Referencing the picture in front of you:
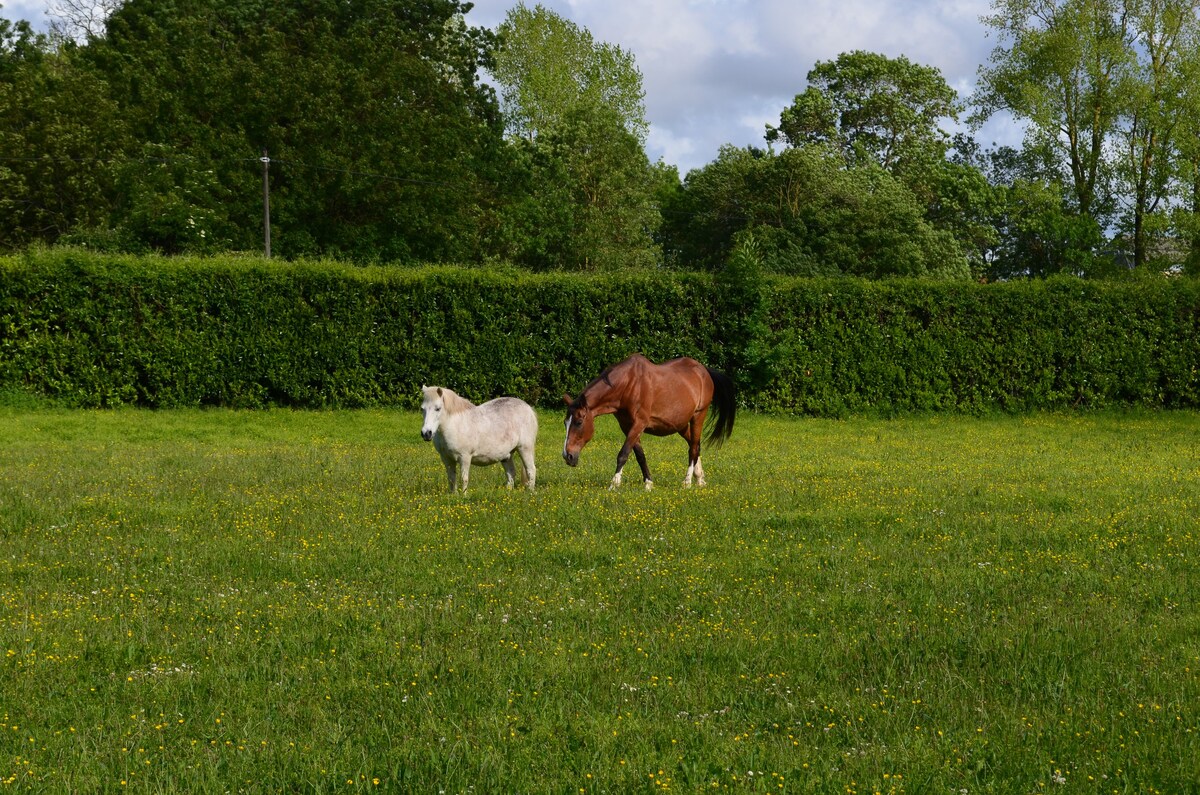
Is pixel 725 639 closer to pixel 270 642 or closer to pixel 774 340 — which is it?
pixel 270 642

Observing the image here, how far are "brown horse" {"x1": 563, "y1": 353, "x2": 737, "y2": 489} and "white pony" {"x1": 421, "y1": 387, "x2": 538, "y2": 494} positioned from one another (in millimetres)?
747

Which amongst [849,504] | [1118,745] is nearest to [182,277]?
[849,504]

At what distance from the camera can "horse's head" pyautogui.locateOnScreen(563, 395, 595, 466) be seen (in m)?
15.1

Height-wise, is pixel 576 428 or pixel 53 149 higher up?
pixel 53 149

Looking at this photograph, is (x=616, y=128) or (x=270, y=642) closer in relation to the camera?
(x=270, y=642)

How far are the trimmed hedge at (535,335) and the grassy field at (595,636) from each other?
11562mm

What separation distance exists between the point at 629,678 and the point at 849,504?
7854 mm

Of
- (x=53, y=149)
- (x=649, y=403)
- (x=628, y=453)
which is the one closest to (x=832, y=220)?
(x=53, y=149)

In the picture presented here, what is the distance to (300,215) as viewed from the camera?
44375mm

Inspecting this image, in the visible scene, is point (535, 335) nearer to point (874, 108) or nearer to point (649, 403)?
point (649, 403)

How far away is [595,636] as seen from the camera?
8.34 metres

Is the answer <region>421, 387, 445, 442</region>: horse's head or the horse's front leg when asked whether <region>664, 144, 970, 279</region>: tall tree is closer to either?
the horse's front leg

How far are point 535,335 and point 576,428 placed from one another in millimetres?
14929

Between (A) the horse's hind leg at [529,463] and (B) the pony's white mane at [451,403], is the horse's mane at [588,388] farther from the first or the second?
(B) the pony's white mane at [451,403]
